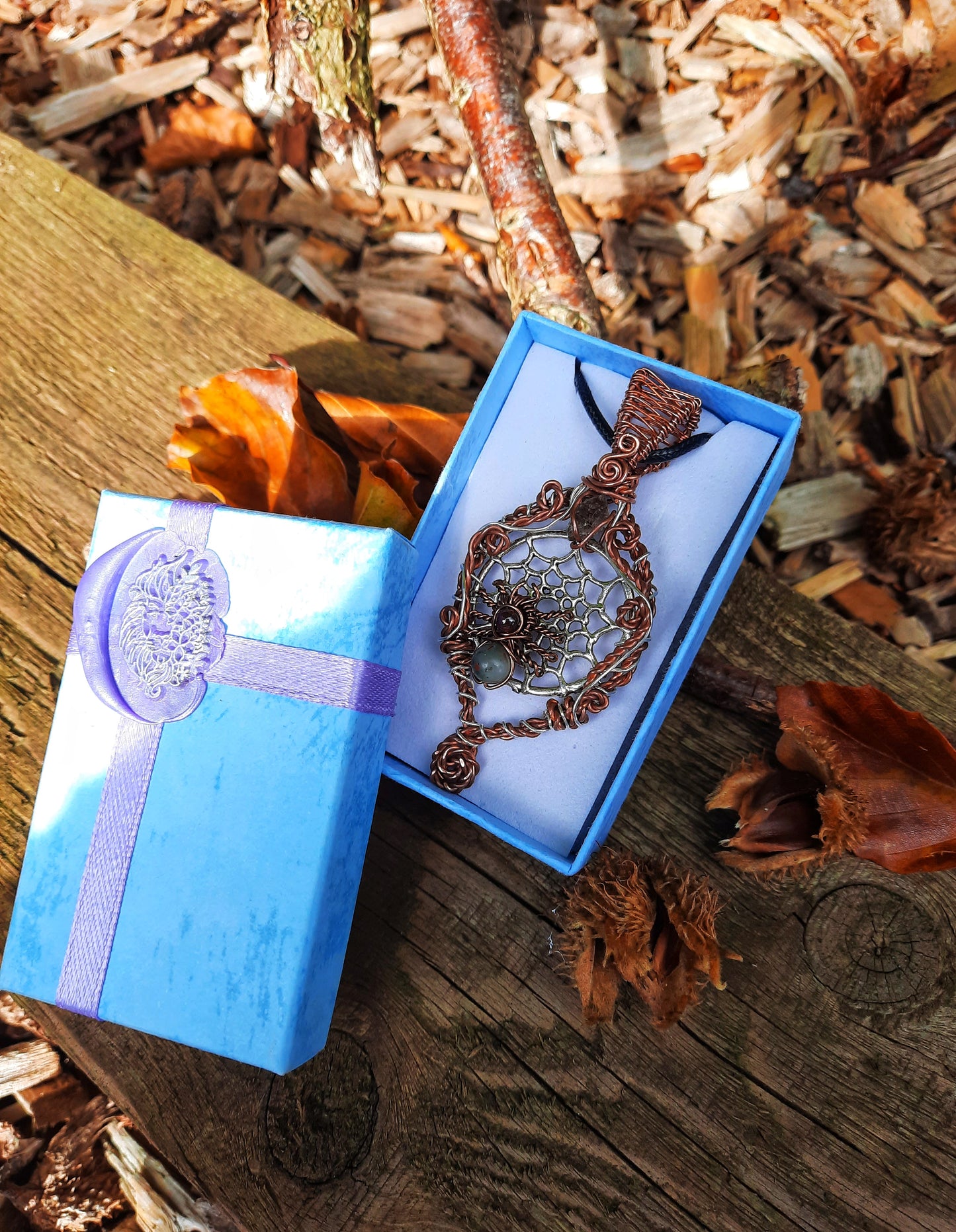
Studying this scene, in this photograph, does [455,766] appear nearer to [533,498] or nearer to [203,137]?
[533,498]

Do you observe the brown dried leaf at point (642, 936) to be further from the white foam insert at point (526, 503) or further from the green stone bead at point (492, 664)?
the green stone bead at point (492, 664)

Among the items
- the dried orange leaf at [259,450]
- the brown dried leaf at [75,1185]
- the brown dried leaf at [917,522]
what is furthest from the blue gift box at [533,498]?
the brown dried leaf at [75,1185]

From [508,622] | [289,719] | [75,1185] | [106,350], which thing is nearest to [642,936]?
[508,622]

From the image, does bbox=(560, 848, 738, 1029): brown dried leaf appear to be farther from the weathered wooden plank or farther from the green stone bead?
the weathered wooden plank

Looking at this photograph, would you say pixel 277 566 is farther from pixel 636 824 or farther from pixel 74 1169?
pixel 74 1169

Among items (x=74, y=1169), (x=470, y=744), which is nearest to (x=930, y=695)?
(x=470, y=744)

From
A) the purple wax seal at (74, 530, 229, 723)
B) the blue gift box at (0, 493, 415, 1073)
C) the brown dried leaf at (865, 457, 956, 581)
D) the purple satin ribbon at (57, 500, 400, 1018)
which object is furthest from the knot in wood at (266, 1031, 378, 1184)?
the brown dried leaf at (865, 457, 956, 581)
